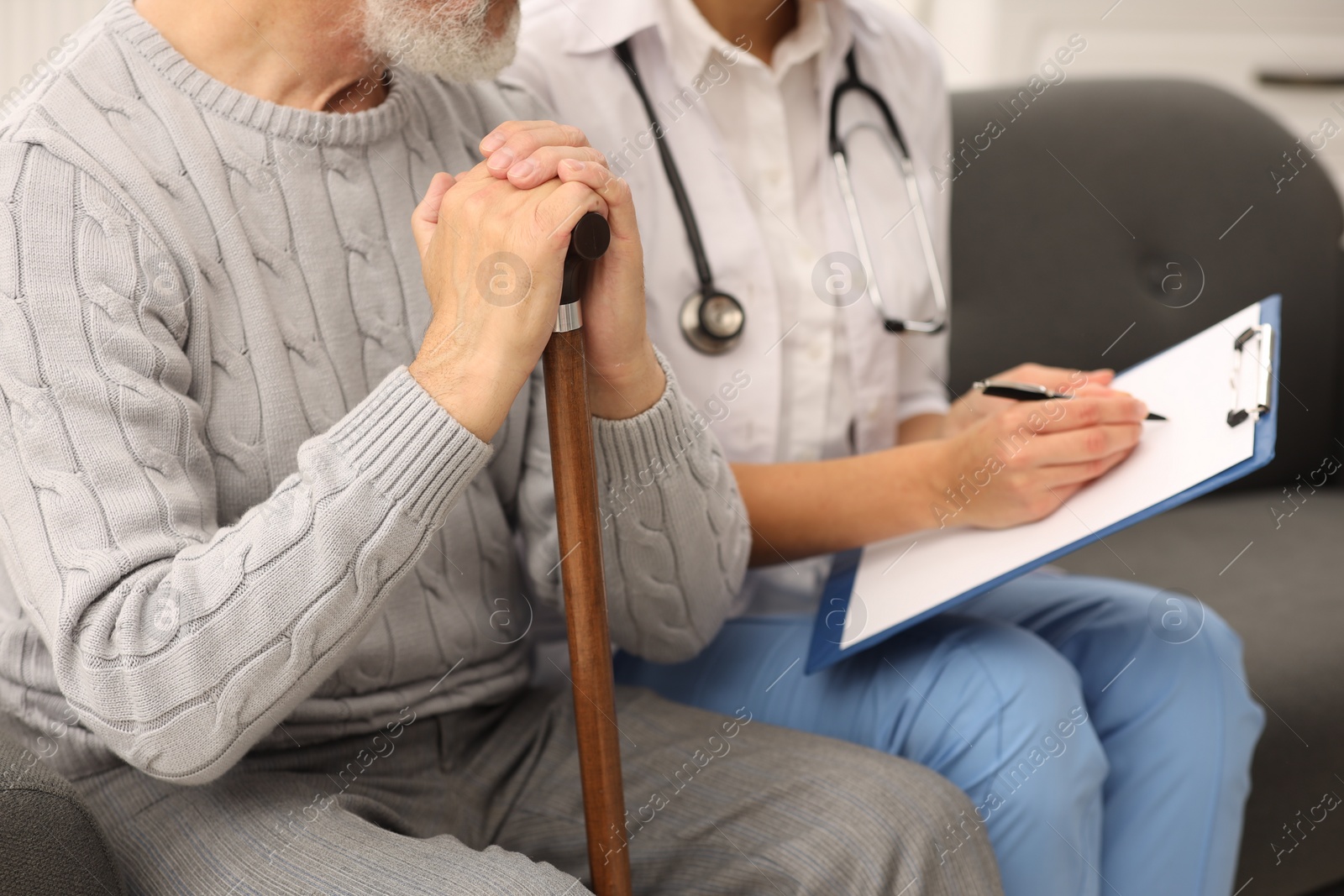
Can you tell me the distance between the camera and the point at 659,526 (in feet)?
3.10

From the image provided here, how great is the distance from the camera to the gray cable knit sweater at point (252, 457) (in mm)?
711

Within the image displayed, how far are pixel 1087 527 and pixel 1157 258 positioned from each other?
99 centimetres

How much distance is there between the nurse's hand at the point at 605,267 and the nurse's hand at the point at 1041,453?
0.30 meters

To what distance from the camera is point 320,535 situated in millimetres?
712

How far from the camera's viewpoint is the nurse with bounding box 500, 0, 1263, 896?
0.97m

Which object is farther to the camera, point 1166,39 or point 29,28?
point 1166,39

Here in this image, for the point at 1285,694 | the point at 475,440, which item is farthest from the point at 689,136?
the point at 1285,694

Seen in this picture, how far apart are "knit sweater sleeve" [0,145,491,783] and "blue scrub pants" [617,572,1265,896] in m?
0.44

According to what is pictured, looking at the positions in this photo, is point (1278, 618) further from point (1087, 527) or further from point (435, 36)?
point (435, 36)

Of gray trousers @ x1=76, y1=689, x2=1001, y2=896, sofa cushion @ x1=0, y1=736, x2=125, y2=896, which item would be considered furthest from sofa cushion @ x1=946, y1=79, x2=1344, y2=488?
sofa cushion @ x1=0, y1=736, x2=125, y2=896

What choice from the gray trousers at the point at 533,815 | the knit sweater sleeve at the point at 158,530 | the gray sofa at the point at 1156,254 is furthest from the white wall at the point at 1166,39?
the knit sweater sleeve at the point at 158,530

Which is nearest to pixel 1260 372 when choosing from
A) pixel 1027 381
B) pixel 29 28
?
pixel 1027 381

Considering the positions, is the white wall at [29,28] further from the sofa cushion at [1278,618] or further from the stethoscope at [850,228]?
the sofa cushion at [1278,618]

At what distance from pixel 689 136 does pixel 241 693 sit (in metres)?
0.67
